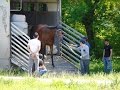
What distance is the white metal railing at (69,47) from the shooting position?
2473cm

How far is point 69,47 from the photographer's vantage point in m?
25.2

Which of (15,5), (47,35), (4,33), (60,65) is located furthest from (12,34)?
(15,5)

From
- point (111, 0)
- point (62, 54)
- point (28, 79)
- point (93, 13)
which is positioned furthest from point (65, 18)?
point (28, 79)

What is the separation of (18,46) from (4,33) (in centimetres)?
86

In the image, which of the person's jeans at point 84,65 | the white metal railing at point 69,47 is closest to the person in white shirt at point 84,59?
the person's jeans at point 84,65

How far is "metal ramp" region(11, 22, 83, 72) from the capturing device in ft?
77.5

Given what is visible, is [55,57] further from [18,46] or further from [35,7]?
[35,7]

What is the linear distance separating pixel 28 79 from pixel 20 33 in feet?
24.1

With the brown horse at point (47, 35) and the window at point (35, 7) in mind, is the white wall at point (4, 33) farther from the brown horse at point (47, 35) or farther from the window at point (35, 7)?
the window at point (35, 7)

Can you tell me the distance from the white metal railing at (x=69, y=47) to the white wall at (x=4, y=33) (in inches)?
113

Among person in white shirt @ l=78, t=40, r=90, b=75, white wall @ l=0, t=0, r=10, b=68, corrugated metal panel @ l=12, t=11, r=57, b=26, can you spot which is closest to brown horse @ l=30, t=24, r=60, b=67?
white wall @ l=0, t=0, r=10, b=68

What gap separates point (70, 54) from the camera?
24.9 metres

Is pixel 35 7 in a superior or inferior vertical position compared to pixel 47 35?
superior

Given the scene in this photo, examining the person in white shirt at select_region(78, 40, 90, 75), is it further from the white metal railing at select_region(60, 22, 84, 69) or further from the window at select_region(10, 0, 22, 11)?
the window at select_region(10, 0, 22, 11)
